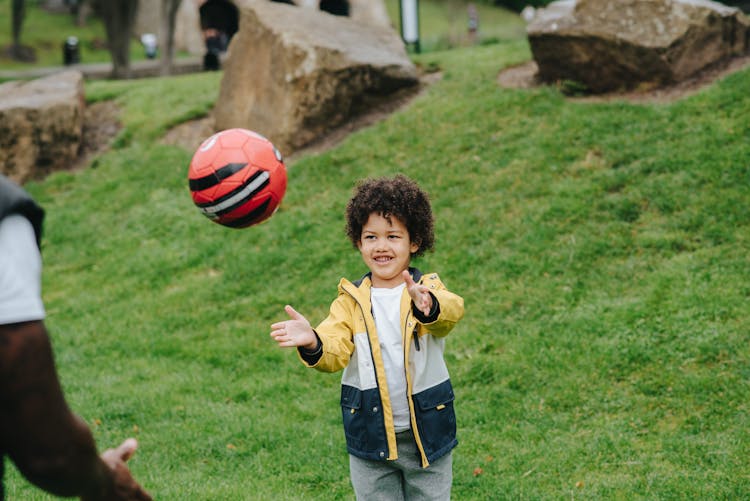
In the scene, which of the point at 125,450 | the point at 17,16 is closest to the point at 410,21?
the point at 125,450

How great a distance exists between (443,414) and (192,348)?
152 inches

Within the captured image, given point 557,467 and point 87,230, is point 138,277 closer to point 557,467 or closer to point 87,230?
point 87,230

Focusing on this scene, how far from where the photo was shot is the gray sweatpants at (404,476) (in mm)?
3428

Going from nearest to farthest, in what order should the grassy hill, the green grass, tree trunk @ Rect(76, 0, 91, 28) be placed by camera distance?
the grassy hill, the green grass, tree trunk @ Rect(76, 0, 91, 28)

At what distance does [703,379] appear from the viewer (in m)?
5.32

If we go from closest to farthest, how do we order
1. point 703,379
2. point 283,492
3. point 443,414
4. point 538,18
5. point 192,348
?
point 443,414 < point 283,492 < point 703,379 < point 192,348 < point 538,18

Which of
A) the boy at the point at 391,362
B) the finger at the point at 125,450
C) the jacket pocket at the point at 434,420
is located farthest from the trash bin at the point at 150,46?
the finger at the point at 125,450

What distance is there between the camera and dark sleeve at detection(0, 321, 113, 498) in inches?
72.3

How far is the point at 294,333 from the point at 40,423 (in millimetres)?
1368

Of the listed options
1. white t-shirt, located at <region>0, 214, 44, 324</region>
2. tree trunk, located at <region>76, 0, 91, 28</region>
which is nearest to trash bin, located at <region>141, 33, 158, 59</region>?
tree trunk, located at <region>76, 0, 91, 28</region>

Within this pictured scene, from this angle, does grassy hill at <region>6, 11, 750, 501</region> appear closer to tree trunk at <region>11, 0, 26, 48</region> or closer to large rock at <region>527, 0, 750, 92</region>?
large rock at <region>527, 0, 750, 92</region>

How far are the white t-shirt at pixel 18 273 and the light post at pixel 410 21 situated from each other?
544 inches

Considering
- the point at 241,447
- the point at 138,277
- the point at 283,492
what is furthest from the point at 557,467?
the point at 138,277

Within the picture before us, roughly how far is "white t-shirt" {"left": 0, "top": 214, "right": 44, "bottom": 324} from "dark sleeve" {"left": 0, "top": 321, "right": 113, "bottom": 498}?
0.03 meters
